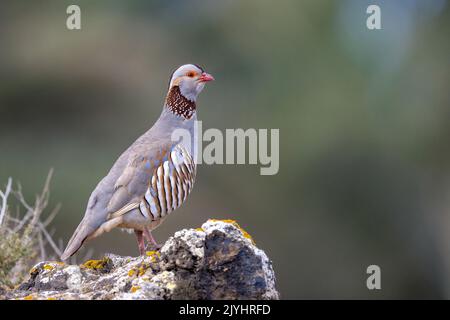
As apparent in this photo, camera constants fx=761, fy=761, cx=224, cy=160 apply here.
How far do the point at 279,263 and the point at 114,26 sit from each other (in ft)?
36.6

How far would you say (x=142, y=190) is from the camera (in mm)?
7512

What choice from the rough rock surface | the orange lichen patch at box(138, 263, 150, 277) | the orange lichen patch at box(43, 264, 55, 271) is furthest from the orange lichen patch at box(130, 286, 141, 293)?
the orange lichen patch at box(43, 264, 55, 271)

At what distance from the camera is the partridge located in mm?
7312

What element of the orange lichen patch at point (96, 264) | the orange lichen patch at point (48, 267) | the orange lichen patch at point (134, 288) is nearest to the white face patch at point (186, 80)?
the orange lichen patch at point (96, 264)

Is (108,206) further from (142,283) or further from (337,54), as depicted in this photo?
(337,54)

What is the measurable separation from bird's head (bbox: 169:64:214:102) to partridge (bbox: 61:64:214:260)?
0.67 meters

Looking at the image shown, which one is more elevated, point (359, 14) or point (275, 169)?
point (359, 14)

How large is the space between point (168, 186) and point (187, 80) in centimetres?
152

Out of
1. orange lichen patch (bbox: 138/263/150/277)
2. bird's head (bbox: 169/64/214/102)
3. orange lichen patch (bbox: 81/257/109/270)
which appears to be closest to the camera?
orange lichen patch (bbox: 138/263/150/277)

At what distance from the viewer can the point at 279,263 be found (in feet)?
66.3

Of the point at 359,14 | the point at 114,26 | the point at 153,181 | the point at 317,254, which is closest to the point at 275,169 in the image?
the point at 317,254

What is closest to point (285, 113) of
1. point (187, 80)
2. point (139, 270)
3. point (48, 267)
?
point (187, 80)

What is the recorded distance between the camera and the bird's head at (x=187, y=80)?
8.58m

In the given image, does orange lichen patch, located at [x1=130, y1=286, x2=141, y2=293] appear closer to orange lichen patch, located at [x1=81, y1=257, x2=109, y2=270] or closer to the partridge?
orange lichen patch, located at [x1=81, y1=257, x2=109, y2=270]
